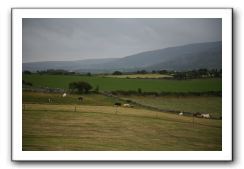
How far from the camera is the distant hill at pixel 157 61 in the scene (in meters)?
5.31

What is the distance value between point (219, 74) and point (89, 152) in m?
1.15

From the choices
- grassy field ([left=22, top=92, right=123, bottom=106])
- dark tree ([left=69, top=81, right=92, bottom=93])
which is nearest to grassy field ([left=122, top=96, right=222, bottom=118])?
grassy field ([left=22, top=92, right=123, bottom=106])

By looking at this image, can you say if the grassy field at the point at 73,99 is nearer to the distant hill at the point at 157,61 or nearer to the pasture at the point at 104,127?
the pasture at the point at 104,127

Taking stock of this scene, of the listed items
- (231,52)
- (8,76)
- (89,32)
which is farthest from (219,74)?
(8,76)

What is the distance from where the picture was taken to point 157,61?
5324mm

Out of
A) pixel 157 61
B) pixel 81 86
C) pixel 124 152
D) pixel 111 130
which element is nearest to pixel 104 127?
pixel 111 130

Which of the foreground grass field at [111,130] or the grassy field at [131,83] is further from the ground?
the grassy field at [131,83]

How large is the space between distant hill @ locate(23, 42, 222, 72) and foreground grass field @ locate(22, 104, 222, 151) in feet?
1.00

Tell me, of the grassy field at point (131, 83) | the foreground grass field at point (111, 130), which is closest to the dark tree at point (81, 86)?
the grassy field at point (131, 83)

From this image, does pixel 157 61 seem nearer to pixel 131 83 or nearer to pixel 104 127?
pixel 131 83

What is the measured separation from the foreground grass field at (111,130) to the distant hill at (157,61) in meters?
0.31

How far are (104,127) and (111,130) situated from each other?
0.06 m

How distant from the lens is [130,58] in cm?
536

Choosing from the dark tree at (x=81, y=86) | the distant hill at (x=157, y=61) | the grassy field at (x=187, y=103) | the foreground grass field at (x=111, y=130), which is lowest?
the foreground grass field at (x=111, y=130)
